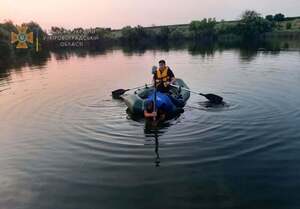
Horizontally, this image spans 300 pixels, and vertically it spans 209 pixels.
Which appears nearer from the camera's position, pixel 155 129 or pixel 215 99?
pixel 155 129

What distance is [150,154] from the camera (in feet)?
37.0

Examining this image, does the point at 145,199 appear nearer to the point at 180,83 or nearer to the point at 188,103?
the point at 188,103

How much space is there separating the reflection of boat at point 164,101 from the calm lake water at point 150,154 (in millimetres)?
516

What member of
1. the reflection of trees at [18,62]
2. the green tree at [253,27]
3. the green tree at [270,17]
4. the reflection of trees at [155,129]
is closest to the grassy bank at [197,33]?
the green tree at [253,27]

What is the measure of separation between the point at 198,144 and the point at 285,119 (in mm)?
5042

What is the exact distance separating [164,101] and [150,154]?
4.17m

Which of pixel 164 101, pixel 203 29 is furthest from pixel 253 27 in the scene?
pixel 164 101

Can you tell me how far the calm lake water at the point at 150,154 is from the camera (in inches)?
332

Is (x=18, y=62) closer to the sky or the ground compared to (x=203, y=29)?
closer to the ground

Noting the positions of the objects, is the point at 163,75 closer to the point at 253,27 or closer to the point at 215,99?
the point at 215,99

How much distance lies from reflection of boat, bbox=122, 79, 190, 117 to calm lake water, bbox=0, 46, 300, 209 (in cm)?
52

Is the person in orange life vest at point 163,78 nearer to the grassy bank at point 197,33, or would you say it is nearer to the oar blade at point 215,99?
the oar blade at point 215,99

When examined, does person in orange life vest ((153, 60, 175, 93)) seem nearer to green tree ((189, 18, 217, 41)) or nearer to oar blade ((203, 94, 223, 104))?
oar blade ((203, 94, 223, 104))

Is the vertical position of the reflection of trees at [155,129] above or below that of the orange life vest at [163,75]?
below
